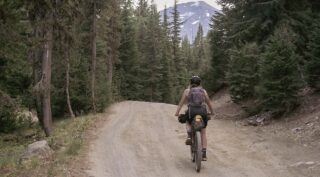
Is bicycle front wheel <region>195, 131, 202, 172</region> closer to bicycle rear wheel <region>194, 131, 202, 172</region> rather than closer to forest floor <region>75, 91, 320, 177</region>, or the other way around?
bicycle rear wheel <region>194, 131, 202, 172</region>

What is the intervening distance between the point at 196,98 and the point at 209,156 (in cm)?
238

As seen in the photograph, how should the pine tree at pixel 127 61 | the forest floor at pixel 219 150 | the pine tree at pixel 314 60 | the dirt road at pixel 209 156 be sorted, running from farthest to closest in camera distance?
1. the pine tree at pixel 127 61
2. the pine tree at pixel 314 60
3. the forest floor at pixel 219 150
4. the dirt road at pixel 209 156

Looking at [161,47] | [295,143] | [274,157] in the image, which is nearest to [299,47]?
[295,143]

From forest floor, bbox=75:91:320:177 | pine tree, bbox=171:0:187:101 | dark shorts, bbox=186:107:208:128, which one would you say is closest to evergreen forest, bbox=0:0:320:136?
forest floor, bbox=75:91:320:177

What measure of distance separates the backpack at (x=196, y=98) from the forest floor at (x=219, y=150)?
159 cm

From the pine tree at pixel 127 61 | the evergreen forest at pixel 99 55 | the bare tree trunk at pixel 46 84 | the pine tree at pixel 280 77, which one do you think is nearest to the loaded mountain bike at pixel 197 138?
the evergreen forest at pixel 99 55

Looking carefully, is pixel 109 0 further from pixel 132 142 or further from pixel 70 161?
pixel 70 161

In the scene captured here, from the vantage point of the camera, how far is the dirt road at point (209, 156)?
10.8 m

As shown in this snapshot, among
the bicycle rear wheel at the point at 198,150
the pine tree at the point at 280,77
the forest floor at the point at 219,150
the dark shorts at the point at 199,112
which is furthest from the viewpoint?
the pine tree at the point at 280,77

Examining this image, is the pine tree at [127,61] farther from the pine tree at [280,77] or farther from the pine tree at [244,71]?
the pine tree at [280,77]

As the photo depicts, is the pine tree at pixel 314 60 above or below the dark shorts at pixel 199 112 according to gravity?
above

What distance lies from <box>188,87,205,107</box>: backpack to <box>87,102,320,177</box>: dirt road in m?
1.58

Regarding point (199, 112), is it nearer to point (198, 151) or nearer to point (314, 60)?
point (198, 151)

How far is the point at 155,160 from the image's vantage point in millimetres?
12219
